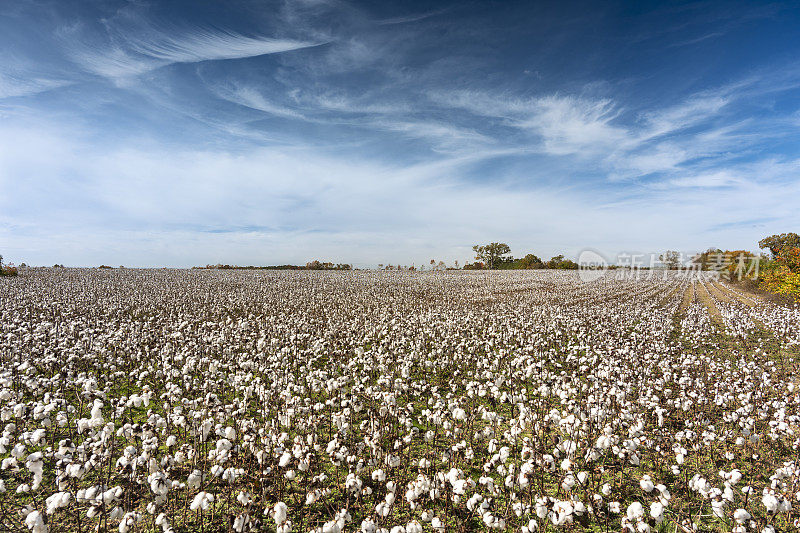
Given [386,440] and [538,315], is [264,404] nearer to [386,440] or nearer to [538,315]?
[386,440]

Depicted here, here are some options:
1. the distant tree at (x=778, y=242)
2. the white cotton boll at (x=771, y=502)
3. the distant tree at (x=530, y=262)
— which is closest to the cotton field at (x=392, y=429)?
the white cotton boll at (x=771, y=502)

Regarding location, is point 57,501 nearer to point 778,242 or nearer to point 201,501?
point 201,501

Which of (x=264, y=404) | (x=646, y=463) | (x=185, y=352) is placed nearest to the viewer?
(x=646, y=463)

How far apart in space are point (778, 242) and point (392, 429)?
10275cm

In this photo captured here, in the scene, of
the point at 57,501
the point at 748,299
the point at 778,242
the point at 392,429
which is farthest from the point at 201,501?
the point at 778,242

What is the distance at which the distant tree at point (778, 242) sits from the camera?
70.6 meters

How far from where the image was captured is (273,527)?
4.79m

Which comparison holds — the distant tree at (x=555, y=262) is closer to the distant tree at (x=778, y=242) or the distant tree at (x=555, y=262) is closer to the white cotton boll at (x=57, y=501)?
the distant tree at (x=778, y=242)

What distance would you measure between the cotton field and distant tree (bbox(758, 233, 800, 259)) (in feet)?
260

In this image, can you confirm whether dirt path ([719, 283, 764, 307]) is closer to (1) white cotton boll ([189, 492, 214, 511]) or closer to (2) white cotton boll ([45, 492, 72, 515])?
(1) white cotton boll ([189, 492, 214, 511])

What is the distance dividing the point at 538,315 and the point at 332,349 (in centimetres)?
1271

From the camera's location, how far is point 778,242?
73.2 meters

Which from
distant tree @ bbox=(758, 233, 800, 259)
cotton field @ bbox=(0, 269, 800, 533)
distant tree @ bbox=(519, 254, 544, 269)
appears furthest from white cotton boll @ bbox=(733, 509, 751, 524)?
distant tree @ bbox=(519, 254, 544, 269)

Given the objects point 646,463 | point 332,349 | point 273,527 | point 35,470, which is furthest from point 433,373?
point 35,470
